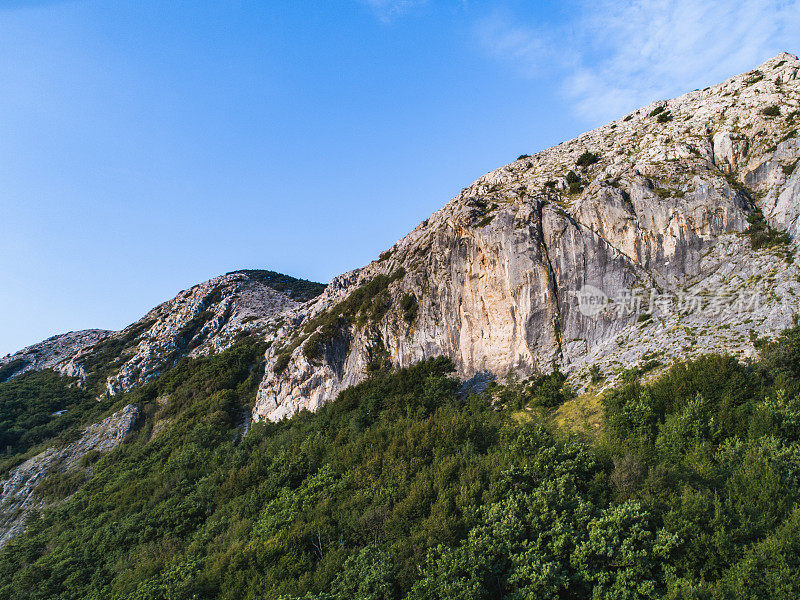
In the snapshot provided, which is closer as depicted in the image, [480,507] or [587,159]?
[480,507]

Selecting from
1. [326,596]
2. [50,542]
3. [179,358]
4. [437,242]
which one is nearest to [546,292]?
[437,242]

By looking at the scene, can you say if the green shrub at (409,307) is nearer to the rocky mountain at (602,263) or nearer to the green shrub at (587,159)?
the rocky mountain at (602,263)

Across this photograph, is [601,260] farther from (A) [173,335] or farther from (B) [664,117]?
(A) [173,335]

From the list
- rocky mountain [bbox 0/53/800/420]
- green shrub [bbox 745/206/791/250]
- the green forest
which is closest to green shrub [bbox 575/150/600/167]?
rocky mountain [bbox 0/53/800/420]

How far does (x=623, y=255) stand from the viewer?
128 feet

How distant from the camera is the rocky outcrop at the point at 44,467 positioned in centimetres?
5047

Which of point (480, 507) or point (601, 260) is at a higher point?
point (601, 260)

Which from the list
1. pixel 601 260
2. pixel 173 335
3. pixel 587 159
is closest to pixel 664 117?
pixel 587 159

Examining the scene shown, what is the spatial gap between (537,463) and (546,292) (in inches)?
872

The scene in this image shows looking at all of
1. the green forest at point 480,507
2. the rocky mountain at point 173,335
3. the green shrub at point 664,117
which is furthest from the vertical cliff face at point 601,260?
the rocky mountain at point 173,335

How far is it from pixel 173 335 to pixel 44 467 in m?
34.5

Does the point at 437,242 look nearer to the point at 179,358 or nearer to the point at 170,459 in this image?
the point at 170,459

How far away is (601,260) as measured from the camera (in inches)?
1560

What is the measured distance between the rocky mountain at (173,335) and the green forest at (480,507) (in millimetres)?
40833
